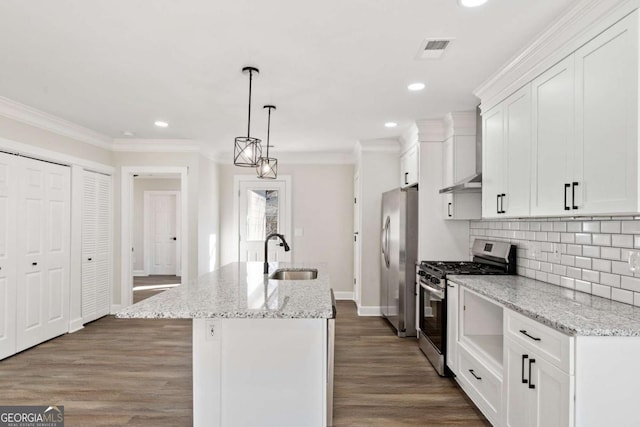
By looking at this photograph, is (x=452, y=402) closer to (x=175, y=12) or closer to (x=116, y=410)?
(x=116, y=410)

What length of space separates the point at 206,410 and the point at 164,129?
370 cm

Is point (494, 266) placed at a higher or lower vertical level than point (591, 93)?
lower

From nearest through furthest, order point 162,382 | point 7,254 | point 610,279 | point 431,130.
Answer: point 610,279
point 162,382
point 7,254
point 431,130

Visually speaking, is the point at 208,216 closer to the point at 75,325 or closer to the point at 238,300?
the point at 75,325

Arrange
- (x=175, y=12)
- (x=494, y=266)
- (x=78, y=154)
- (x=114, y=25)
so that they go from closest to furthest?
(x=175, y=12)
(x=114, y=25)
(x=494, y=266)
(x=78, y=154)

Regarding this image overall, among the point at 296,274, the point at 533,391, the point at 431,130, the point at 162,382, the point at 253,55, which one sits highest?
the point at 253,55

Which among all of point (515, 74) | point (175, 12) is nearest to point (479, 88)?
point (515, 74)

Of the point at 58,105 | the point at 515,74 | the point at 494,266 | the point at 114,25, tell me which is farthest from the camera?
the point at 58,105

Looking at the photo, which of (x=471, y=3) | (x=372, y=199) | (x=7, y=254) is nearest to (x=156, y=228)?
(x=7, y=254)

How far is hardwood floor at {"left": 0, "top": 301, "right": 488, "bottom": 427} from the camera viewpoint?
2582 mm

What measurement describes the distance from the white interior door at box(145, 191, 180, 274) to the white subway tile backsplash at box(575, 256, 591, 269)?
8.20 m

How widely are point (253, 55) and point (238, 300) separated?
1646 mm

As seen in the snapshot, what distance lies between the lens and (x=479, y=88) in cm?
314

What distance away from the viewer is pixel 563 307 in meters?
1.93
